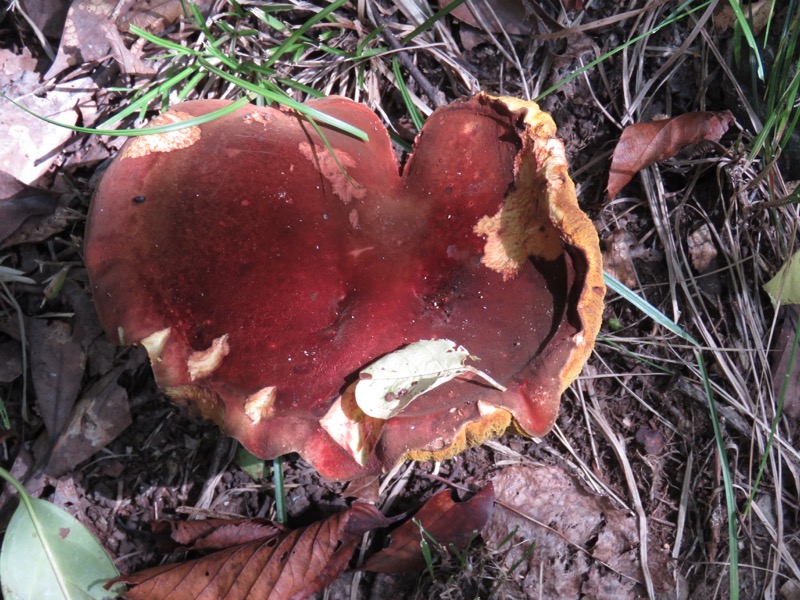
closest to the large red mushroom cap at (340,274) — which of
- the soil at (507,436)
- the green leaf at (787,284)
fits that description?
the soil at (507,436)

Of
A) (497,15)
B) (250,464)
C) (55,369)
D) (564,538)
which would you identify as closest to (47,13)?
(55,369)

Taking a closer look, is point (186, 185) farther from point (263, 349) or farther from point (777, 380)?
point (777, 380)

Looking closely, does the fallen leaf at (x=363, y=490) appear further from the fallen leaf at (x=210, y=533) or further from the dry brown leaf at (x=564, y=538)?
the dry brown leaf at (x=564, y=538)

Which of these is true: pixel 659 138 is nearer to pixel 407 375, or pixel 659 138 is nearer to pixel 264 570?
pixel 407 375

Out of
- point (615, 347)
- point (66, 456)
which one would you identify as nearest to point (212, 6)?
point (66, 456)

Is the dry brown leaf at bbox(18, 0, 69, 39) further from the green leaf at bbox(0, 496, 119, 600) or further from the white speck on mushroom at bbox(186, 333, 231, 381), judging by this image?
the green leaf at bbox(0, 496, 119, 600)
